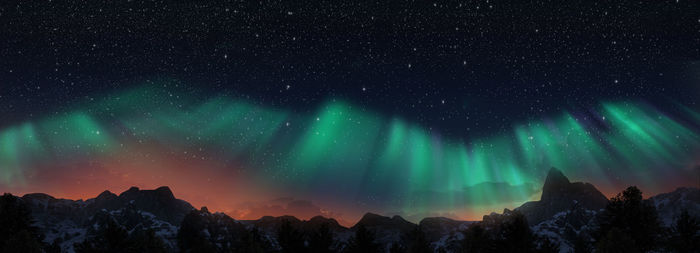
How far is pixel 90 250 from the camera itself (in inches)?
1938

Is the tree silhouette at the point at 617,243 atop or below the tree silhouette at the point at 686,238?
below

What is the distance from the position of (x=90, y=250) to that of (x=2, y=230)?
886 cm

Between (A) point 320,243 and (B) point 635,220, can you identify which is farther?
(A) point 320,243

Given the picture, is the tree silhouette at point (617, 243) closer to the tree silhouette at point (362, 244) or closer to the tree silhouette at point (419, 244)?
the tree silhouette at point (362, 244)

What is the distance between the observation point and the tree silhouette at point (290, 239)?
5067 centimetres

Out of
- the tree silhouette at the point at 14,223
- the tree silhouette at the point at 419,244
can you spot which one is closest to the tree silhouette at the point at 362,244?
the tree silhouette at the point at 419,244

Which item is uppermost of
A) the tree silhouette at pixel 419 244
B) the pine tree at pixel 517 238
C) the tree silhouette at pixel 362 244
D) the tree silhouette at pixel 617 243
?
the tree silhouette at pixel 419 244

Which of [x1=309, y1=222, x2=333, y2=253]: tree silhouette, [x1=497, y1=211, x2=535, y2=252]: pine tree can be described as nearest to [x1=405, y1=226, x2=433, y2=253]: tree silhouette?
[x1=309, y1=222, x2=333, y2=253]: tree silhouette

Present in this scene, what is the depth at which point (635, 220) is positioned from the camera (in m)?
37.0

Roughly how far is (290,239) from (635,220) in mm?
35206

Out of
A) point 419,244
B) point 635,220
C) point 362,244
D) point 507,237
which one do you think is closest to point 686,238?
point 635,220

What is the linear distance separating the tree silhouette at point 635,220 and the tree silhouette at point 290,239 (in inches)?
1229

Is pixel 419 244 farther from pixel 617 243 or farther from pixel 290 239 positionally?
pixel 617 243

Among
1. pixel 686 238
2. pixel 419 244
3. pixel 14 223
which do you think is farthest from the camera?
pixel 419 244
